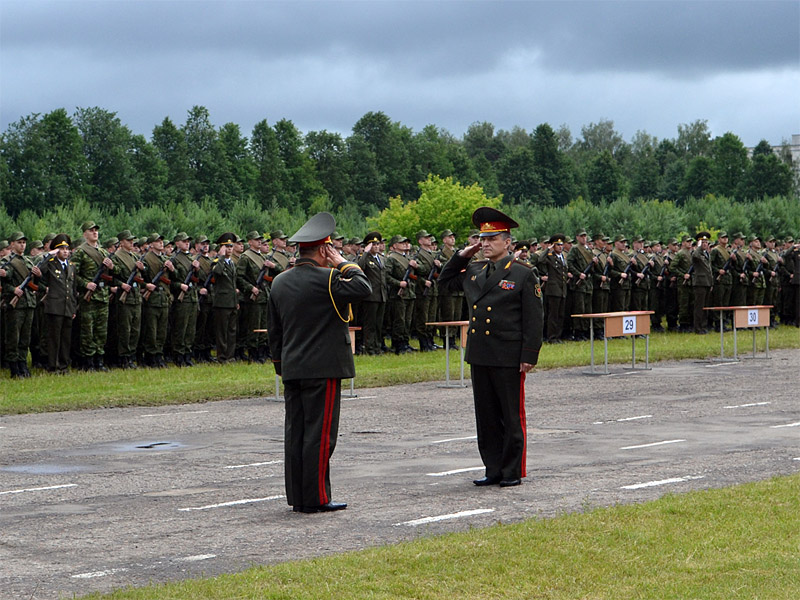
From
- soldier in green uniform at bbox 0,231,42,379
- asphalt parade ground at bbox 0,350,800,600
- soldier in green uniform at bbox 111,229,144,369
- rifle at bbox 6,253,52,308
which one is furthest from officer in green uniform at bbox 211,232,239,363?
asphalt parade ground at bbox 0,350,800,600

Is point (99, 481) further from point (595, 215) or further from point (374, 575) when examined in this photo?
point (595, 215)

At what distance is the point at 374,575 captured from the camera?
6.83 m

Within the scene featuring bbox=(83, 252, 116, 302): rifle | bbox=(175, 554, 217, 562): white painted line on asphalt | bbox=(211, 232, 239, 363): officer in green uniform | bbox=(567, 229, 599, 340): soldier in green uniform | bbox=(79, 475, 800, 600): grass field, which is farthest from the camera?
bbox=(567, 229, 599, 340): soldier in green uniform

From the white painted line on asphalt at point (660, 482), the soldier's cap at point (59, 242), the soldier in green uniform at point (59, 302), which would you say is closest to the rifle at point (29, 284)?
the soldier in green uniform at point (59, 302)

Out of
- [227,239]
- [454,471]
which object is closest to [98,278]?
[227,239]

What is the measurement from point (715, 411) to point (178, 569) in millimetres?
9648

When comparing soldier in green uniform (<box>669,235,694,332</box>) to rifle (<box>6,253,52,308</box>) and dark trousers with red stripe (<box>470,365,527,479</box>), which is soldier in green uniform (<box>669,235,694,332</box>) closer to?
rifle (<box>6,253,52,308</box>)

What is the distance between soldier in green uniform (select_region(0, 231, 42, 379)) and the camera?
19.4m

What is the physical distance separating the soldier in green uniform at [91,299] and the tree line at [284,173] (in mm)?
22774

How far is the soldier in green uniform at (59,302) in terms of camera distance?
64.0 ft

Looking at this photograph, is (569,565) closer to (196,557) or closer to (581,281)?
(196,557)

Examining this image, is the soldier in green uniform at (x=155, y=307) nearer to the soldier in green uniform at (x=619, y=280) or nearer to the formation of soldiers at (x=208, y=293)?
the formation of soldiers at (x=208, y=293)

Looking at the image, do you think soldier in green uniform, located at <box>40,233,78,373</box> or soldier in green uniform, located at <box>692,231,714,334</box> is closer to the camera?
soldier in green uniform, located at <box>40,233,78,373</box>

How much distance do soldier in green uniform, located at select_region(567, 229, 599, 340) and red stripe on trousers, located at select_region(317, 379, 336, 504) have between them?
19624 millimetres
